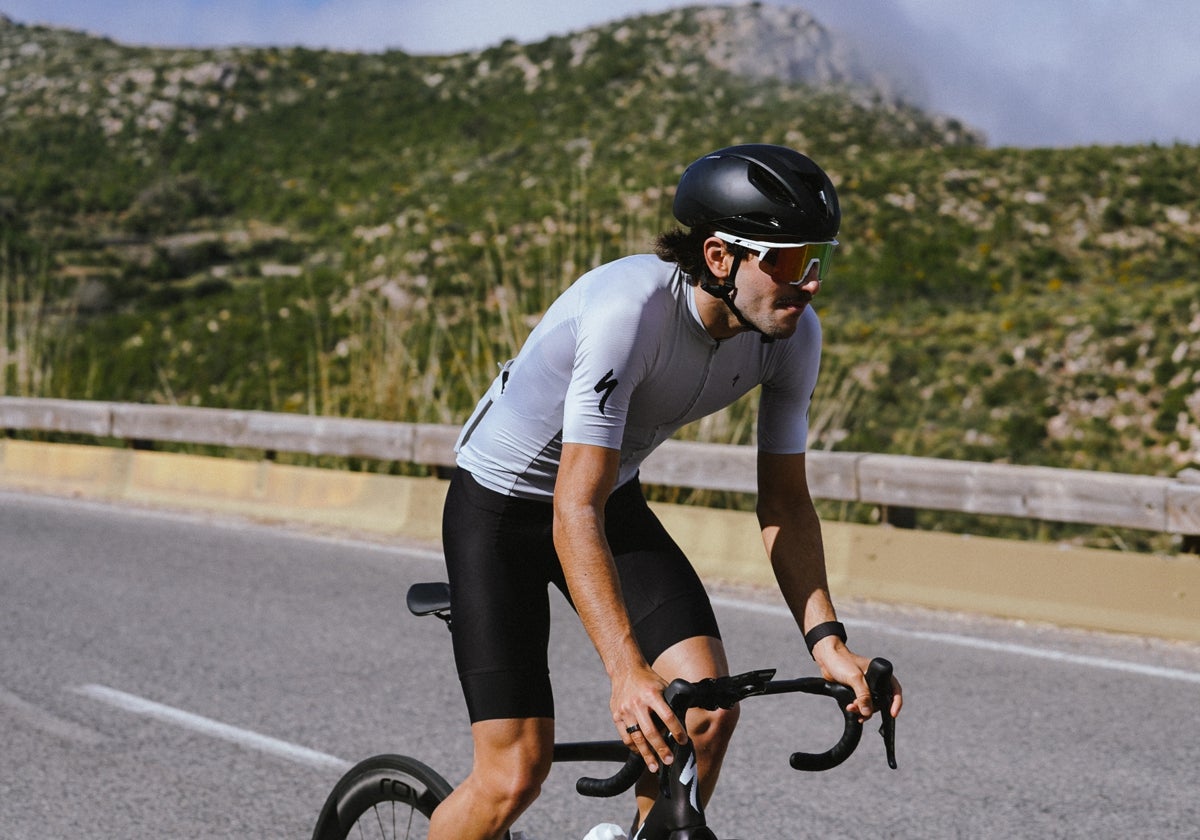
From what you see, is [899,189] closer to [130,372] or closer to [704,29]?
[130,372]

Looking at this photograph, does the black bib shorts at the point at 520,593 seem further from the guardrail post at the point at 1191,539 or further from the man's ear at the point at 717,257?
the guardrail post at the point at 1191,539

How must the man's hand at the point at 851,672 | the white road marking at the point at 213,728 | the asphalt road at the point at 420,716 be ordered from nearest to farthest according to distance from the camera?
1. the man's hand at the point at 851,672
2. the asphalt road at the point at 420,716
3. the white road marking at the point at 213,728

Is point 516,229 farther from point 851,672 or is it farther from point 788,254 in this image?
point 851,672

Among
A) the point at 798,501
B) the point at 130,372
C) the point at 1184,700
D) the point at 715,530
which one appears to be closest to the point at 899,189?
the point at 130,372

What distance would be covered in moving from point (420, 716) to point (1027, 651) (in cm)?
317

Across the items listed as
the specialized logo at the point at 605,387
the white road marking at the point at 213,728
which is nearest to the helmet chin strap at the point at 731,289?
the specialized logo at the point at 605,387

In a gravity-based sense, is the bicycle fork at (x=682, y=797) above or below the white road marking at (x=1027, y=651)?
above

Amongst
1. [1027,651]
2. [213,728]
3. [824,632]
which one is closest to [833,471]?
[1027,651]

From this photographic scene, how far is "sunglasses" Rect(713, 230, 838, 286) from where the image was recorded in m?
2.92

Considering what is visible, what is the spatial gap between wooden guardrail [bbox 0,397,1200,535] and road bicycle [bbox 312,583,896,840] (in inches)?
211

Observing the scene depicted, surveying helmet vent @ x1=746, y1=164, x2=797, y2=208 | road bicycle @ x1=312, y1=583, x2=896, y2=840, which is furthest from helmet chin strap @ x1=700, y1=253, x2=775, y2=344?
road bicycle @ x1=312, y1=583, x2=896, y2=840

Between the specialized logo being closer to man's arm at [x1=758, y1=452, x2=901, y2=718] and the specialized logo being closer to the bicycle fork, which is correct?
man's arm at [x1=758, y1=452, x2=901, y2=718]

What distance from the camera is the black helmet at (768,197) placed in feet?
9.48

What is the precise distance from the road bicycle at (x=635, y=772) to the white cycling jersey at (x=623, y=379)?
1.25 feet
